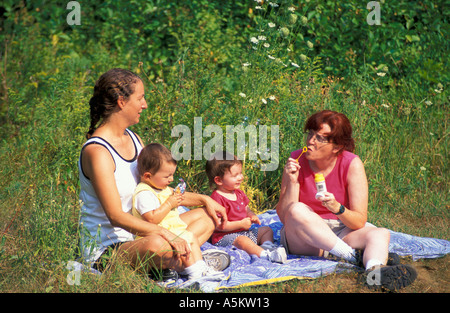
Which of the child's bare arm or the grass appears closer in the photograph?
the child's bare arm

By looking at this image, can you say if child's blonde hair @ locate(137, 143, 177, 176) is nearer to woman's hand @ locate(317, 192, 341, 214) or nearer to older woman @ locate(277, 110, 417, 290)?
older woman @ locate(277, 110, 417, 290)

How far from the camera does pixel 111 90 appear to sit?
343 centimetres

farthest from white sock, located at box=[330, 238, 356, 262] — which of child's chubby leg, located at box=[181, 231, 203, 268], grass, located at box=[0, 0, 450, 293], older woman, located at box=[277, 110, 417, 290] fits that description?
child's chubby leg, located at box=[181, 231, 203, 268]

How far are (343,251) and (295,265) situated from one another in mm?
331

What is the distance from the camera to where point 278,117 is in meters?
4.94

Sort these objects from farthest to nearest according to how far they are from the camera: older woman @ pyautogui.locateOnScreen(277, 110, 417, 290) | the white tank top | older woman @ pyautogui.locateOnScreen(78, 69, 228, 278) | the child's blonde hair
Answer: older woman @ pyautogui.locateOnScreen(277, 110, 417, 290)
the child's blonde hair
the white tank top
older woman @ pyautogui.locateOnScreen(78, 69, 228, 278)

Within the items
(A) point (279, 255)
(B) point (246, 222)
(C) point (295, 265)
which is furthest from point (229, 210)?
(C) point (295, 265)

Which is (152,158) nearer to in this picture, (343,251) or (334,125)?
(334,125)

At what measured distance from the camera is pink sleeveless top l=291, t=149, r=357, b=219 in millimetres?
3730

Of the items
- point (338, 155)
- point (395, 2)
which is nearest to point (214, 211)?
point (338, 155)

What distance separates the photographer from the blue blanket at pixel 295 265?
3.36 m

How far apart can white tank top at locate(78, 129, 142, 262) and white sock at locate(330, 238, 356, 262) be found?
1.34m

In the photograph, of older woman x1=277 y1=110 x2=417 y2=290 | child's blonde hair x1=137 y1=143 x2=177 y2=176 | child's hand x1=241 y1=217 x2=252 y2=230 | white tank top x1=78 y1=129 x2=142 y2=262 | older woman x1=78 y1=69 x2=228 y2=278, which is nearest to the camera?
older woman x1=78 y1=69 x2=228 y2=278
